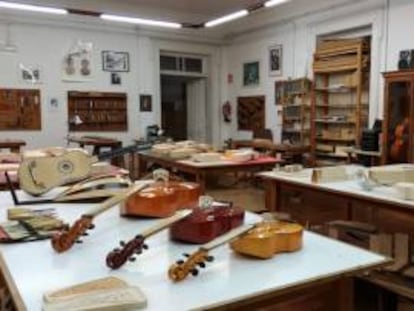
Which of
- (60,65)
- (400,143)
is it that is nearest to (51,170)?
(400,143)

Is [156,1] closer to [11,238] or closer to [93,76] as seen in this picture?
[93,76]

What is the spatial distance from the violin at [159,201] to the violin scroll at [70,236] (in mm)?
310

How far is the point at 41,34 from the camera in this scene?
8.07 metres

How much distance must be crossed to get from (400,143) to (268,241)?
500cm

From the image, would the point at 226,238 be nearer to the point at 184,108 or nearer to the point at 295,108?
the point at 295,108

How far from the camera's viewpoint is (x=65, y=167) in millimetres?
2688

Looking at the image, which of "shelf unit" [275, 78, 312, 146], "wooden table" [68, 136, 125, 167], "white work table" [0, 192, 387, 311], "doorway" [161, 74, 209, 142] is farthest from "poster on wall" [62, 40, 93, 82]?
"white work table" [0, 192, 387, 311]

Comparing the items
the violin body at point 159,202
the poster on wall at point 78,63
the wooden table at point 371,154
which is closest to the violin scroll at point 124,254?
the violin body at point 159,202

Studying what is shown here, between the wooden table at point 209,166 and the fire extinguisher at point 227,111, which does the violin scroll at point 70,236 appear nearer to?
the wooden table at point 209,166

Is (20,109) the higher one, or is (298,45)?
(298,45)

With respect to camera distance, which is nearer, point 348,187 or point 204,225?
point 204,225

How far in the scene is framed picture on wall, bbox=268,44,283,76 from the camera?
8.50 meters

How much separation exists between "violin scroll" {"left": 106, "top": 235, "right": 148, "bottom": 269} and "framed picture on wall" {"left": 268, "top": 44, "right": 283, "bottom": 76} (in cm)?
751

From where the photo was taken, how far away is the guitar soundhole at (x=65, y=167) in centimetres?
266
